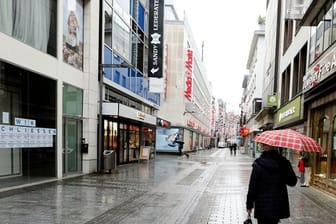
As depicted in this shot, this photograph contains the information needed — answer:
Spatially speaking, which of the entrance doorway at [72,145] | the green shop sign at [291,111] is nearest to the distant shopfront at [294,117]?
the green shop sign at [291,111]

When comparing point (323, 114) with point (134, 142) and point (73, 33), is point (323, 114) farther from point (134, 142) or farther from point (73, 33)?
point (134, 142)

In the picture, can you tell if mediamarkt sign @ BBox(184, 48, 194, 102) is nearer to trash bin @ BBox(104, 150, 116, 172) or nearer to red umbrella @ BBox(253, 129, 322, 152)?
trash bin @ BBox(104, 150, 116, 172)

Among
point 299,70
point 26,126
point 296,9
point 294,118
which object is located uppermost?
point 296,9

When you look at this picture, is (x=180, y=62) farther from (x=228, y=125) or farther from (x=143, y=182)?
(x=228, y=125)

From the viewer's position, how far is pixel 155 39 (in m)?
25.0

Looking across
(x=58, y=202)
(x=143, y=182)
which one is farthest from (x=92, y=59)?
(x=58, y=202)

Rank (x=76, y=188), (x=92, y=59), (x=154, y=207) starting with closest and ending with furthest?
1. (x=154, y=207)
2. (x=76, y=188)
3. (x=92, y=59)

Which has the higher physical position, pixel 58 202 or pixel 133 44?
pixel 133 44

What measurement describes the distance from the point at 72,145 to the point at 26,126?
346cm

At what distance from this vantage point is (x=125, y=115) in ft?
60.5

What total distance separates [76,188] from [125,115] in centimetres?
707

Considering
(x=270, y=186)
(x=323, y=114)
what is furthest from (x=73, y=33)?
(x=270, y=186)

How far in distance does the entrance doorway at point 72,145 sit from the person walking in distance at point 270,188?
35.9 feet

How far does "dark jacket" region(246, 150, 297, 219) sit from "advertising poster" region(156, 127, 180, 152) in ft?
121
